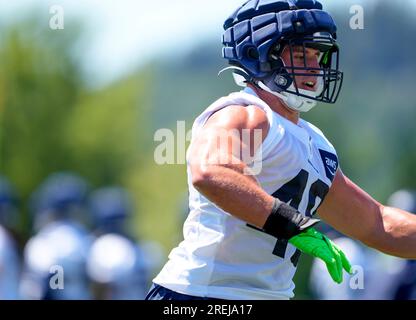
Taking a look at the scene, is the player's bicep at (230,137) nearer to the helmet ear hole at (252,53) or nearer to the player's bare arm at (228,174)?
the player's bare arm at (228,174)

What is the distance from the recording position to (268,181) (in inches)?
241

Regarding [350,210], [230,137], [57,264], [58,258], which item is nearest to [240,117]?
[230,137]

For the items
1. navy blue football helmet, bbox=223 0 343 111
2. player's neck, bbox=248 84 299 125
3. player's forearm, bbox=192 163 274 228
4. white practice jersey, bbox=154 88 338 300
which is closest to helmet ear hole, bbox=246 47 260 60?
navy blue football helmet, bbox=223 0 343 111

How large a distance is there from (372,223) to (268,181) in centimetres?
101

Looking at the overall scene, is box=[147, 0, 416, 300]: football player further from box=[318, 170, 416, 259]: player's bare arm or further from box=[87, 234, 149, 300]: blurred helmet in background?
box=[87, 234, 149, 300]: blurred helmet in background

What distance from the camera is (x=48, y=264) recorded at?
11383mm

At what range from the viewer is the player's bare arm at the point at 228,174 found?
18.5ft

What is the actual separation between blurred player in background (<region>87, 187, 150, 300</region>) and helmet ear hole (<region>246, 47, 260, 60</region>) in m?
5.41

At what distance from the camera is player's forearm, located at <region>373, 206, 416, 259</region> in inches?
269

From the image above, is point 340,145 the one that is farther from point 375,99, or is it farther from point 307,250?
point 307,250

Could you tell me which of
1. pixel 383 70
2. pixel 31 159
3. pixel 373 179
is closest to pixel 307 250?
pixel 31 159
